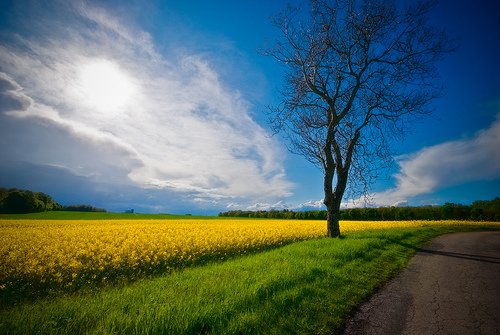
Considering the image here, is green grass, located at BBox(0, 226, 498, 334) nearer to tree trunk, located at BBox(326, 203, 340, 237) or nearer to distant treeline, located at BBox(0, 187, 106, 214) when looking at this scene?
tree trunk, located at BBox(326, 203, 340, 237)

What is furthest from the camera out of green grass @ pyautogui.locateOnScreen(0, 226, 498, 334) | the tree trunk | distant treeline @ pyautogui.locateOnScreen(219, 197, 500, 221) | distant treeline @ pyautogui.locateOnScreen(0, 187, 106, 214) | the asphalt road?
distant treeline @ pyautogui.locateOnScreen(0, 187, 106, 214)

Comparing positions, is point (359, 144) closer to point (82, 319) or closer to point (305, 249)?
point (305, 249)

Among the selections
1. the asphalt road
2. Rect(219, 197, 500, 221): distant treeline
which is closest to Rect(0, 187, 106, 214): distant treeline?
Rect(219, 197, 500, 221): distant treeline

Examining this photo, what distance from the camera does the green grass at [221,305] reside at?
4.03 meters

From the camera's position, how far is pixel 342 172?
52.5ft

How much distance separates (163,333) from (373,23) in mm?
17343

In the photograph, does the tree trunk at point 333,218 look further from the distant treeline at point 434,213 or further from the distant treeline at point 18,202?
the distant treeline at point 18,202

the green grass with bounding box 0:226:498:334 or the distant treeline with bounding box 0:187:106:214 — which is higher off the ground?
the distant treeline with bounding box 0:187:106:214

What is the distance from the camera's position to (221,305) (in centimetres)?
477

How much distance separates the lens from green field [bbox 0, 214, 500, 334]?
4.03m

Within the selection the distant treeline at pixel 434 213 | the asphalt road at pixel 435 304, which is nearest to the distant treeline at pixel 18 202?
the distant treeline at pixel 434 213

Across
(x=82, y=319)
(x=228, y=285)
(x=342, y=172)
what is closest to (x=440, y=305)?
(x=228, y=285)

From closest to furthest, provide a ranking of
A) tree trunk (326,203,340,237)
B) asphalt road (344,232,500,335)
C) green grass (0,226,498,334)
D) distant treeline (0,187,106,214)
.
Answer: green grass (0,226,498,334) → asphalt road (344,232,500,335) → tree trunk (326,203,340,237) → distant treeline (0,187,106,214)

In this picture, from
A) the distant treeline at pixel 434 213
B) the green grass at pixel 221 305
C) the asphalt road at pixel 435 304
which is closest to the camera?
the green grass at pixel 221 305
